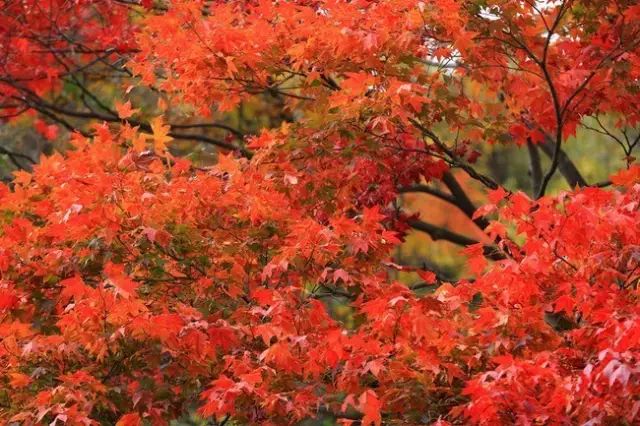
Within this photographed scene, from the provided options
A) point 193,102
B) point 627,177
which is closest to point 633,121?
point 627,177

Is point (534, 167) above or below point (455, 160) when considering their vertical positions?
below

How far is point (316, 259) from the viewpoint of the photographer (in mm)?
7660

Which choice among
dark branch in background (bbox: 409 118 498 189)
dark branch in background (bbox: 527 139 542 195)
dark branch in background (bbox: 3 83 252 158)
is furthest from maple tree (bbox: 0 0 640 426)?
dark branch in background (bbox: 3 83 252 158)

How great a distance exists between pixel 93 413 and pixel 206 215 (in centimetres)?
141

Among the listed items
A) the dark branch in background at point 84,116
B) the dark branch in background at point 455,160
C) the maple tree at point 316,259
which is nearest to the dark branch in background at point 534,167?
the dark branch in background at point 455,160

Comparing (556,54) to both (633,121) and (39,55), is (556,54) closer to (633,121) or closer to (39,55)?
(633,121)

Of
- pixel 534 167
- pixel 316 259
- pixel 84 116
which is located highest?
pixel 316 259

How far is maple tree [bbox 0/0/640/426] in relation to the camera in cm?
690

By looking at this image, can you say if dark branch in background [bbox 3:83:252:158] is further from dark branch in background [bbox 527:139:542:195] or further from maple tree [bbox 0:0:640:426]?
maple tree [bbox 0:0:640:426]

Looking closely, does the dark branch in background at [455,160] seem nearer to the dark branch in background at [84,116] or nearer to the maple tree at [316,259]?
the maple tree at [316,259]

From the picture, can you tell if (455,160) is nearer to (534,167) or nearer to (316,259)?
(316,259)

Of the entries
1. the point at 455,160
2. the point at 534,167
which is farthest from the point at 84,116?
the point at 455,160

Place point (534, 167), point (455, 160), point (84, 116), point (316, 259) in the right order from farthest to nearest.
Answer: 1. point (84, 116)
2. point (534, 167)
3. point (455, 160)
4. point (316, 259)

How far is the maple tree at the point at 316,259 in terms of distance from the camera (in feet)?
22.6
